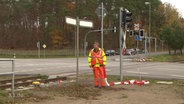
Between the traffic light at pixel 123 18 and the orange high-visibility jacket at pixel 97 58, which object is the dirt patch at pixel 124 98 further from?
the traffic light at pixel 123 18

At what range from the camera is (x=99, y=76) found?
14.0 metres

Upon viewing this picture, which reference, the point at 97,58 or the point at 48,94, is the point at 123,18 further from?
the point at 48,94

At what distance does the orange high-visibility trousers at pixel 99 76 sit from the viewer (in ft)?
45.6

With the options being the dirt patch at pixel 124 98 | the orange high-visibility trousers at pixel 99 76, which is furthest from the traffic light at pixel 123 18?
the dirt patch at pixel 124 98

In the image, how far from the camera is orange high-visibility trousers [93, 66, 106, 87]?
13.9 metres

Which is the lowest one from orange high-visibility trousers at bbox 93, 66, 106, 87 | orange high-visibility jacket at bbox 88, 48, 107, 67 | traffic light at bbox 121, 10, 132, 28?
orange high-visibility trousers at bbox 93, 66, 106, 87

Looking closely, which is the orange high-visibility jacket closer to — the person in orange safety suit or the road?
the person in orange safety suit

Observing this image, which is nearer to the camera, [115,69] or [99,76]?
[99,76]

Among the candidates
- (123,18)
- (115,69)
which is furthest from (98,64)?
(115,69)

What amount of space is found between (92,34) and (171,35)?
29745 millimetres

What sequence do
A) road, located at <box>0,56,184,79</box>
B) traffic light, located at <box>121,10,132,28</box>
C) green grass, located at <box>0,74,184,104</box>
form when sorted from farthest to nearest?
road, located at <box>0,56,184,79</box> < traffic light, located at <box>121,10,132,28</box> < green grass, located at <box>0,74,184,104</box>

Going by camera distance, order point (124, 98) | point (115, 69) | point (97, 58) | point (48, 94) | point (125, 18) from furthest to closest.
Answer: point (115, 69)
point (125, 18)
point (97, 58)
point (48, 94)
point (124, 98)

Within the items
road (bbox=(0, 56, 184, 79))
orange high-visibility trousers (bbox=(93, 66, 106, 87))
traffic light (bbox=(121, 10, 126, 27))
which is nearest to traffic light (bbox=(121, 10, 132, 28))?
traffic light (bbox=(121, 10, 126, 27))

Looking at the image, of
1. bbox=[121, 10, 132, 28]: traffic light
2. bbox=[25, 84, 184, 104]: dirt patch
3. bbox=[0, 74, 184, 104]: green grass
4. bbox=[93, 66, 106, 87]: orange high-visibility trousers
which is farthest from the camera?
bbox=[121, 10, 132, 28]: traffic light
